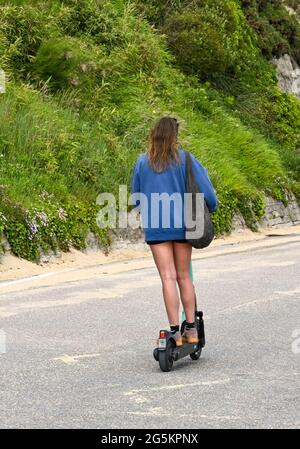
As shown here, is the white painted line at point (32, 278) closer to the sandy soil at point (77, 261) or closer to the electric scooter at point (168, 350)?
the sandy soil at point (77, 261)

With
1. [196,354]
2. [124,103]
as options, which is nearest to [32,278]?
[196,354]

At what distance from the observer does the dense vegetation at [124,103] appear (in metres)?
19.3

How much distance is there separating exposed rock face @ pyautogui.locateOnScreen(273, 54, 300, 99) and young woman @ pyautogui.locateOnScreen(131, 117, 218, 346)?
26843 mm

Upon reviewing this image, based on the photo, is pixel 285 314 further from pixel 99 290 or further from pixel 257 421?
pixel 257 421

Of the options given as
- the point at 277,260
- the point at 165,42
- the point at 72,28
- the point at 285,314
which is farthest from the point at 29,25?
the point at 285,314

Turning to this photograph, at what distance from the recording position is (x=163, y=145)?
8.46 metres

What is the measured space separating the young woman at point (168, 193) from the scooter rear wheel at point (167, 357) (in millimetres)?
104

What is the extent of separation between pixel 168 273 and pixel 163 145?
96cm

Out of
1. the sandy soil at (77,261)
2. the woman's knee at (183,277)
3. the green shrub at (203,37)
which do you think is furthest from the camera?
the green shrub at (203,37)

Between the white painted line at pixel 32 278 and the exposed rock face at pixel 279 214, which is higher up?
the white painted line at pixel 32 278

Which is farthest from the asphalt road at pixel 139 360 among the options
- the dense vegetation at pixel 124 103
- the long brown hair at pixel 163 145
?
the dense vegetation at pixel 124 103

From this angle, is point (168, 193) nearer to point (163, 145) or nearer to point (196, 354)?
point (163, 145)

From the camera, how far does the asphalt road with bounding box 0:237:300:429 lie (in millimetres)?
7047
